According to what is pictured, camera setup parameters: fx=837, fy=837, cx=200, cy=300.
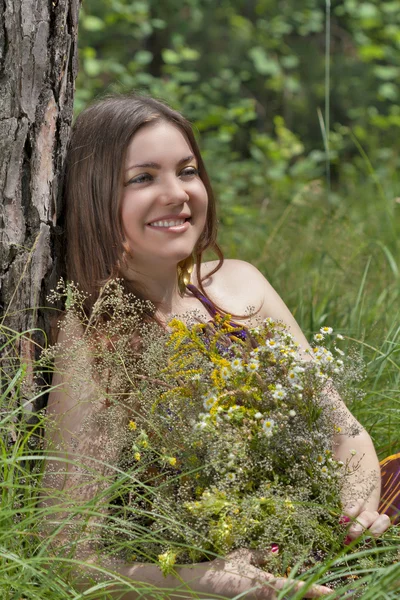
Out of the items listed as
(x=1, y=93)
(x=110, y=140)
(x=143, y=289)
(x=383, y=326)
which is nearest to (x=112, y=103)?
(x=110, y=140)

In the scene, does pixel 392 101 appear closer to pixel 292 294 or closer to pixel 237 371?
pixel 292 294

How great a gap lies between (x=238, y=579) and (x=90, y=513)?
0.41 meters

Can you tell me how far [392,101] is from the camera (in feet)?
24.8

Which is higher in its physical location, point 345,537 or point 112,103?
point 112,103

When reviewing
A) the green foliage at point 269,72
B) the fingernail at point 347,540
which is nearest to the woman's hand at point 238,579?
the fingernail at point 347,540

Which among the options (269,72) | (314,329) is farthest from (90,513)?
(269,72)

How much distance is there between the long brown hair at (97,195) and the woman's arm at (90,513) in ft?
0.79

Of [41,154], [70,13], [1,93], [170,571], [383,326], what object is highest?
[70,13]

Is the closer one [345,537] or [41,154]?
[345,537]

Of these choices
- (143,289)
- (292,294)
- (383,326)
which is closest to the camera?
(143,289)

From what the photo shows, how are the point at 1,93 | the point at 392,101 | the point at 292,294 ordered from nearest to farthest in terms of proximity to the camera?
the point at 1,93, the point at 292,294, the point at 392,101

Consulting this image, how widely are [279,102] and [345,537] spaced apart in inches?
252

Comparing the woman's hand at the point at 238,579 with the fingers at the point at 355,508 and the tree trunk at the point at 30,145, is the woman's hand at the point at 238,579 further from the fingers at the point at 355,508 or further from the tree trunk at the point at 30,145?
the tree trunk at the point at 30,145

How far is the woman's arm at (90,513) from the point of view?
1.91 meters
